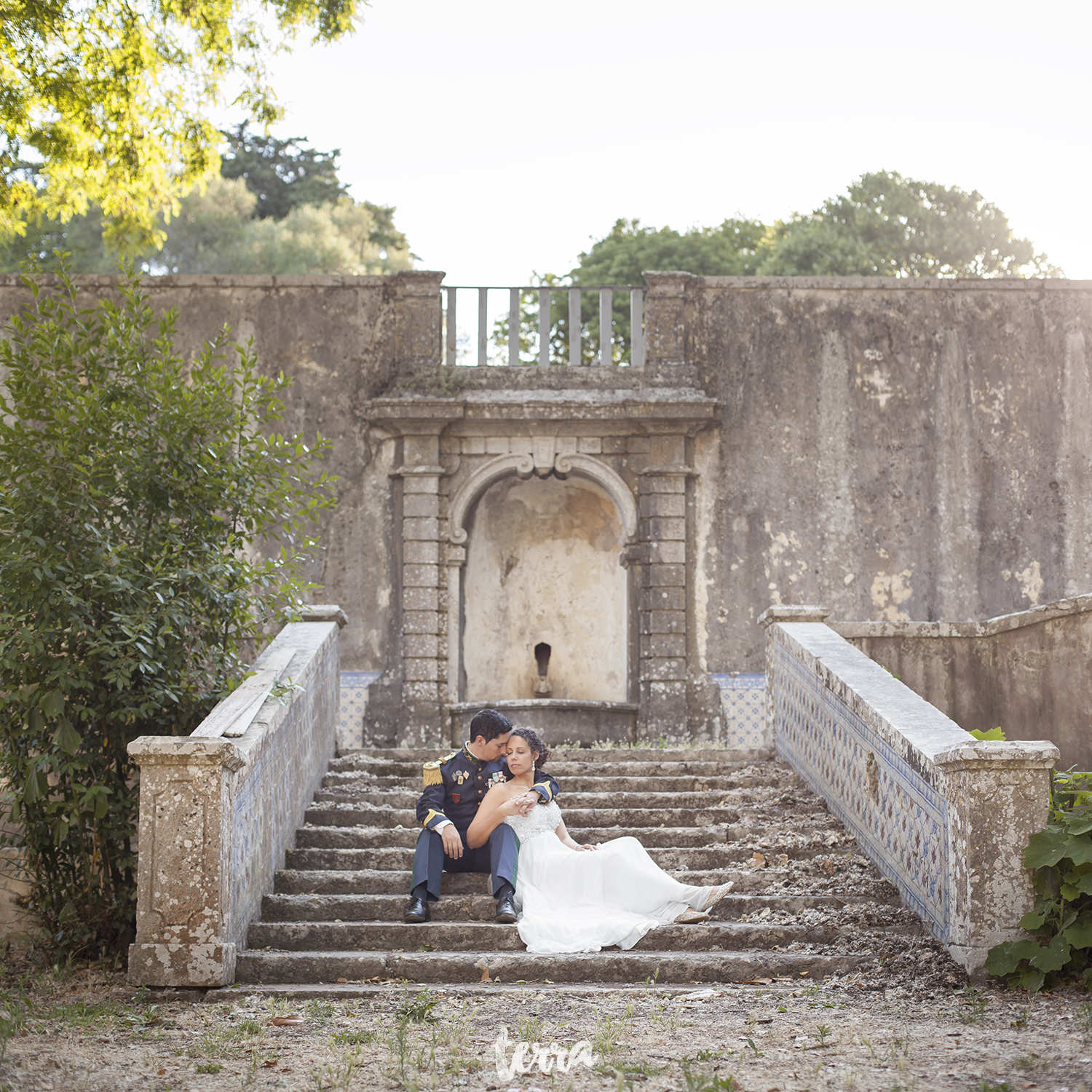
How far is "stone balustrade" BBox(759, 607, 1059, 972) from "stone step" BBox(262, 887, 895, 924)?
0.48 metres

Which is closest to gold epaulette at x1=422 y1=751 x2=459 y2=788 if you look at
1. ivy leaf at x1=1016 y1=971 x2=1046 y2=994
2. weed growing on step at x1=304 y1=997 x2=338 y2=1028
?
weed growing on step at x1=304 y1=997 x2=338 y2=1028

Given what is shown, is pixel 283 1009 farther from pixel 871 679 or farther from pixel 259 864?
pixel 871 679

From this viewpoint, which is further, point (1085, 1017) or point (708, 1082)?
point (1085, 1017)

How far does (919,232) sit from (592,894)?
19.1 metres

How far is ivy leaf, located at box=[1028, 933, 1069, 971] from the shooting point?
172 inches

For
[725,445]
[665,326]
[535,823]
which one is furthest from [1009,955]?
[665,326]

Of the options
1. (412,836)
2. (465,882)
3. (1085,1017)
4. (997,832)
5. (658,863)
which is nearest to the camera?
(1085,1017)

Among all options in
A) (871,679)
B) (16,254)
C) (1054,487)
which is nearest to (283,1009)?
(871,679)

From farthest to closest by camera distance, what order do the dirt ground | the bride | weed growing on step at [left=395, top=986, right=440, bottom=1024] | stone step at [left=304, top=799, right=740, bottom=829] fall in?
stone step at [left=304, top=799, right=740, bottom=829] → the bride → weed growing on step at [left=395, top=986, right=440, bottom=1024] → the dirt ground

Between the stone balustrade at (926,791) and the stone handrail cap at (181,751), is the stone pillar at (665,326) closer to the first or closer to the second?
the stone balustrade at (926,791)

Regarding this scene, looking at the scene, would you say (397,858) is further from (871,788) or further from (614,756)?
(871,788)

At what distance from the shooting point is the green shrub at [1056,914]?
4387mm

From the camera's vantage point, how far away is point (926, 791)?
513 centimetres

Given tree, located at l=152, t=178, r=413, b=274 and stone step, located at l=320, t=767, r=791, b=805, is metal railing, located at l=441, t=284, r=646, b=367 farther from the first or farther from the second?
tree, located at l=152, t=178, r=413, b=274
